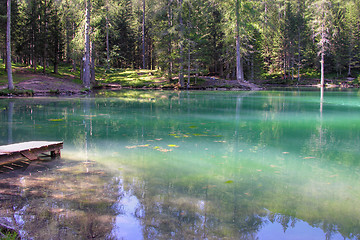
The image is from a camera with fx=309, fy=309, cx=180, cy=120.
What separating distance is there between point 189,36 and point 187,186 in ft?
109

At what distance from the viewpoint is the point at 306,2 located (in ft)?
208

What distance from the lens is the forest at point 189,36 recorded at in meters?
35.3

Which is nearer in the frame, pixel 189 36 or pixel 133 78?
pixel 189 36

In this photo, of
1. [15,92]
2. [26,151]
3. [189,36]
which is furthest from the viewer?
[189,36]

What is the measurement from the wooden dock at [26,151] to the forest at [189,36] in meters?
21.8

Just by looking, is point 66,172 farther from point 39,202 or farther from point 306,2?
point 306,2

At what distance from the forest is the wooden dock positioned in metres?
21.8

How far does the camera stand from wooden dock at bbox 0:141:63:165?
5.92 meters

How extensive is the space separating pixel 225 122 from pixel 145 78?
1219 inches

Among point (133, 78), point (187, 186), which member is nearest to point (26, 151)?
point (187, 186)

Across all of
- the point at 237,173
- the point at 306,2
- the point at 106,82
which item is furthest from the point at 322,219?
the point at 306,2

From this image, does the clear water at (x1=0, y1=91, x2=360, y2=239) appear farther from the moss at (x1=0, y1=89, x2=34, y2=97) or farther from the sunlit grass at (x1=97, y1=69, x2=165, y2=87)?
the sunlit grass at (x1=97, y1=69, x2=165, y2=87)

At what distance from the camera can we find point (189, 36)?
36.5 m

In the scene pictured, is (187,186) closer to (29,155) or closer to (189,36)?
(29,155)
